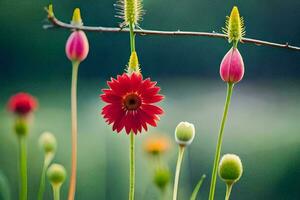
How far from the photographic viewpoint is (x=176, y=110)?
263 centimetres

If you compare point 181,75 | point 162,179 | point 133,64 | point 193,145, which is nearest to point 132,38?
point 133,64

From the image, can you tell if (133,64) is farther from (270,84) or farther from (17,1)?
(17,1)

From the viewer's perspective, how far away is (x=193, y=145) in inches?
92.9

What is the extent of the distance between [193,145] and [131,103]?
1.92m

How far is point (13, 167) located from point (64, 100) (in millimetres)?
1293

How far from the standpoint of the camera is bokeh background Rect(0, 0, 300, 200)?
2.33 metres

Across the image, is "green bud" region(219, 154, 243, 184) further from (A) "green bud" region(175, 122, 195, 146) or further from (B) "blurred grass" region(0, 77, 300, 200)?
(B) "blurred grass" region(0, 77, 300, 200)

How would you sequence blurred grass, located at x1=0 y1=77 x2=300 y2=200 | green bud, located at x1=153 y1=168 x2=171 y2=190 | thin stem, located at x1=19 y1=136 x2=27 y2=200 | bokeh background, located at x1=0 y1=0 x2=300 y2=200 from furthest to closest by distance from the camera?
1. bokeh background, located at x1=0 y1=0 x2=300 y2=200
2. blurred grass, located at x1=0 y1=77 x2=300 y2=200
3. thin stem, located at x1=19 y1=136 x2=27 y2=200
4. green bud, located at x1=153 y1=168 x2=171 y2=190

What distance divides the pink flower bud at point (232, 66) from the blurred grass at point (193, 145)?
1.12 m

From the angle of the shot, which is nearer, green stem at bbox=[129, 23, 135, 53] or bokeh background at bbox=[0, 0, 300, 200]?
green stem at bbox=[129, 23, 135, 53]

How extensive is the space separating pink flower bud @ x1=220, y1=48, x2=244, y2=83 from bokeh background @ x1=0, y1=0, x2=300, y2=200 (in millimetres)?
1773

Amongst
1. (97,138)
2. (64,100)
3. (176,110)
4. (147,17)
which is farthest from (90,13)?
(97,138)

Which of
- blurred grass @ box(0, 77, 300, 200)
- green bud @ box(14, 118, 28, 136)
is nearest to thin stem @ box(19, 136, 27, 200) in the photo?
green bud @ box(14, 118, 28, 136)

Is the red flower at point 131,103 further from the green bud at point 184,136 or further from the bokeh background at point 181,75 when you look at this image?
the bokeh background at point 181,75
